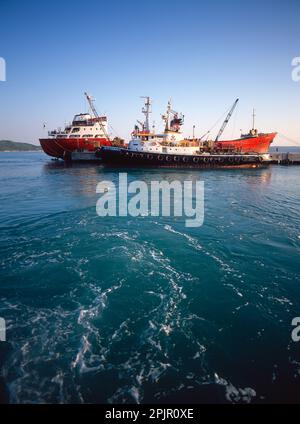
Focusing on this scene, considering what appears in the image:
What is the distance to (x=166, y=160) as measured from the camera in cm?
5597

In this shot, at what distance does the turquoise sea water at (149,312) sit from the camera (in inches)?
243

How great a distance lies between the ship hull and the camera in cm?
5575

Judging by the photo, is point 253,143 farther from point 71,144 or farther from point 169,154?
point 71,144

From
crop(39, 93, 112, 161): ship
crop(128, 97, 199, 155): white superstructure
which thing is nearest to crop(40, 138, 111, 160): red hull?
crop(39, 93, 112, 161): ship

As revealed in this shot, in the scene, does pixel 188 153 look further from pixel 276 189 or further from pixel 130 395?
pixel 130 395

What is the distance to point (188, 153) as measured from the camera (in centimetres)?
5888

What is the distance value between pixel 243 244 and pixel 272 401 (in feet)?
31.8

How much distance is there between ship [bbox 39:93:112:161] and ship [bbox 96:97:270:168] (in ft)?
40.6

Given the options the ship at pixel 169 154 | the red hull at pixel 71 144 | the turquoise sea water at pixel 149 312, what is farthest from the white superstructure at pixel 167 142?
the turquoise sea water at pixel 149 312

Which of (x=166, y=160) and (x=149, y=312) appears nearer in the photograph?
(x=149, y=312)

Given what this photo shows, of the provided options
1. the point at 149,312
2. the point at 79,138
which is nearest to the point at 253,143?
the point at 79,138

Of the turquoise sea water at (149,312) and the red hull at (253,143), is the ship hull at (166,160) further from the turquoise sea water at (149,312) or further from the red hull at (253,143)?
the turquoise sea water at (149,312)

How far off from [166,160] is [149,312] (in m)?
50.4
